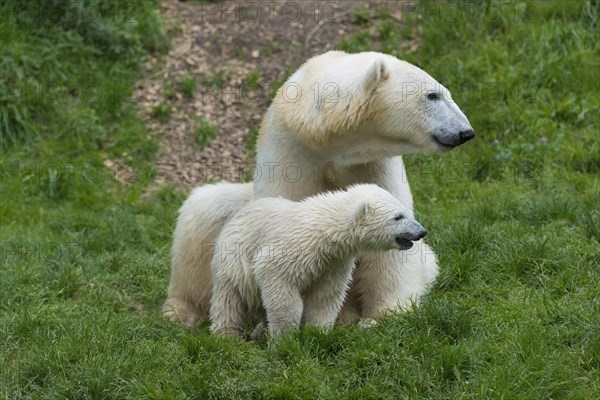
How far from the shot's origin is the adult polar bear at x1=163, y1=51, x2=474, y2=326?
6.40 metres

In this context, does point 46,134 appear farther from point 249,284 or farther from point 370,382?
point 370,382

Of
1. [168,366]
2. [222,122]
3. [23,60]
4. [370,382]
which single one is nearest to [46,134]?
[23,60]

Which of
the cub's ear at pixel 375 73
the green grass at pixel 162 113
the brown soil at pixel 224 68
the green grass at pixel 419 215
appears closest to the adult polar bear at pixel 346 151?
the cub's ear at pixel 375 73

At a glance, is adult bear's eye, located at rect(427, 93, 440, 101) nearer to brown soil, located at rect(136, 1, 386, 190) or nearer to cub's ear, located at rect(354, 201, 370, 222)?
cub's ear, located at rect(354, 201, 370, 222)

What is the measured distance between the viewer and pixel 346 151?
659 cm

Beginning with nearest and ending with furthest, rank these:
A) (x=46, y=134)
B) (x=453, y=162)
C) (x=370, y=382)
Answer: (x=370, y=382) → (x=453, y=162) → (x=46, y=134)

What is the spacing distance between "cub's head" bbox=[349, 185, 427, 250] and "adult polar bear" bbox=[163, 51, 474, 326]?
27cm

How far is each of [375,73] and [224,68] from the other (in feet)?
21.0

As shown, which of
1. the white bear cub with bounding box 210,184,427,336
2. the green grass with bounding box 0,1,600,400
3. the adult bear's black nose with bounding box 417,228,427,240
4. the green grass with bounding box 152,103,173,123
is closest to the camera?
the green grass with bounding box 0,1,600,400

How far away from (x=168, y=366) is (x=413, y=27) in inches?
301

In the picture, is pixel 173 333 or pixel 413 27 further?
pixel 413 27

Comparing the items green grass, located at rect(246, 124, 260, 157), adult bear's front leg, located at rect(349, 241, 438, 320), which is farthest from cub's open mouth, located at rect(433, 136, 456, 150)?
green grass, located at rect(246, 124, 260, 157)

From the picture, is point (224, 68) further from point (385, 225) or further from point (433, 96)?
point (385, 225)

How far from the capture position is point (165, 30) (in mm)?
12969
